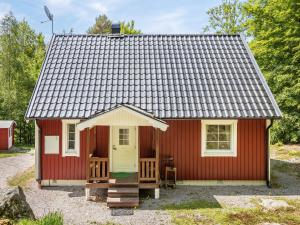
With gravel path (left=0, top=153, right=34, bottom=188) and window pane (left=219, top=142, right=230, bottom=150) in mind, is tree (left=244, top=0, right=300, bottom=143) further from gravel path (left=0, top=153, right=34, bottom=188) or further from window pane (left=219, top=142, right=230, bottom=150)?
gravel path (left=0, top=153, right=34, bottom=188)

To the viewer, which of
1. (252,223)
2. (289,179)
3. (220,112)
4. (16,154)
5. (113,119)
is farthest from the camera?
(16,154)

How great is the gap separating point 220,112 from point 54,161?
6.30m

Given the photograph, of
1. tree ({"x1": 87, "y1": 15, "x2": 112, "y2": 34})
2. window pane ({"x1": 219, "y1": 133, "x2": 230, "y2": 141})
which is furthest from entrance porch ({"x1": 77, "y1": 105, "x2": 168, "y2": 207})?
tree ({"x1": 87, "y1": 15, "x2": 112, "y2": 34})

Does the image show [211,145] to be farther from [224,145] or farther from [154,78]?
[154,78]

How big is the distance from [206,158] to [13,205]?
6732mm

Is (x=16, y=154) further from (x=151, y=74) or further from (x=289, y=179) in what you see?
(x=289, y=179)

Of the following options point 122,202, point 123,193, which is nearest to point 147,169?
point 123,193

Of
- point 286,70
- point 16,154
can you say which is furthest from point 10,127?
point 286,70

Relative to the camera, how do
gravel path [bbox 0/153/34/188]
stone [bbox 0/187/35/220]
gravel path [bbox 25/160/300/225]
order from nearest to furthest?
stone [bbox 0/187/35/220] < gravel path [bbox 25/160/300/225] < gravel path [bbox 0/153/34/188]

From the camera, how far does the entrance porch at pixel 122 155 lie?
9.05 metres

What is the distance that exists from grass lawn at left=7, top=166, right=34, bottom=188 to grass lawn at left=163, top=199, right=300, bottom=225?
5978 millimetres

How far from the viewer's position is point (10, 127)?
21203 mm

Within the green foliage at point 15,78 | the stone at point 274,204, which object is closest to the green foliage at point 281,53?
the stone at point 274,204

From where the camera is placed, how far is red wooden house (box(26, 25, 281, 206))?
10047 mm
